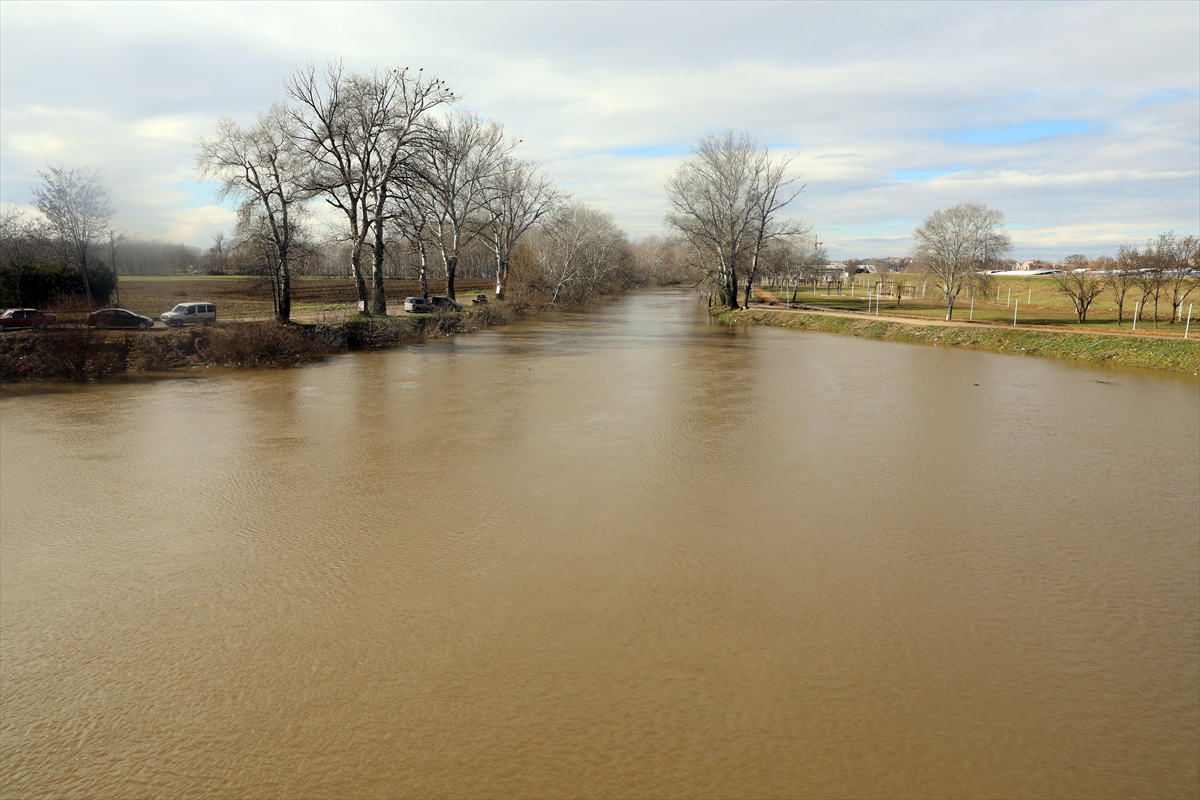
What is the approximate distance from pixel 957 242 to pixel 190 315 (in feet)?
149

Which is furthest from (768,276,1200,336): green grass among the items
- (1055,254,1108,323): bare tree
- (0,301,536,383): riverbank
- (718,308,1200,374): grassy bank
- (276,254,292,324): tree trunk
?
(276,254,292,324): tree trunk

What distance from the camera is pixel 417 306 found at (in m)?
39.9

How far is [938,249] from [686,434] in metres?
39.8

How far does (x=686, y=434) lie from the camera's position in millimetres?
14031

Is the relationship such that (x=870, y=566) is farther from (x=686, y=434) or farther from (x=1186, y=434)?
(x=1186, y=434)

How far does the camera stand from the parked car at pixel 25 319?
2422cm

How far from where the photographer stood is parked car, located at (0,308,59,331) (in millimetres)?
24219

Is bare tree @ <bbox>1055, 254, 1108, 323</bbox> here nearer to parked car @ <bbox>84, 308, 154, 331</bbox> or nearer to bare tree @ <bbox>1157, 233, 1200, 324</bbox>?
bare tree @ <bbox>1157, 233, 1200, 324</bbox>

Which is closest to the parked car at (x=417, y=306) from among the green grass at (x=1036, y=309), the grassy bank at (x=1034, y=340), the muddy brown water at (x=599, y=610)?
the grassy bank at (x=1034, y=340)

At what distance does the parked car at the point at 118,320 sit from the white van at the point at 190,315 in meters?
1.88

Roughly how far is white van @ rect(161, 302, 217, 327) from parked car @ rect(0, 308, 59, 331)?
4.51 meters

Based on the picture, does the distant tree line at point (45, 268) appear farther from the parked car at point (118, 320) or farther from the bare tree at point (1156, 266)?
the bare tree at point (1156, 266)

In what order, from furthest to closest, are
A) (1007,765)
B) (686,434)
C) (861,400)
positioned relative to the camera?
(861,400)
(686,434)
(1007,765)

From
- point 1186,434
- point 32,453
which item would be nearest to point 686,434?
point 1186,434
